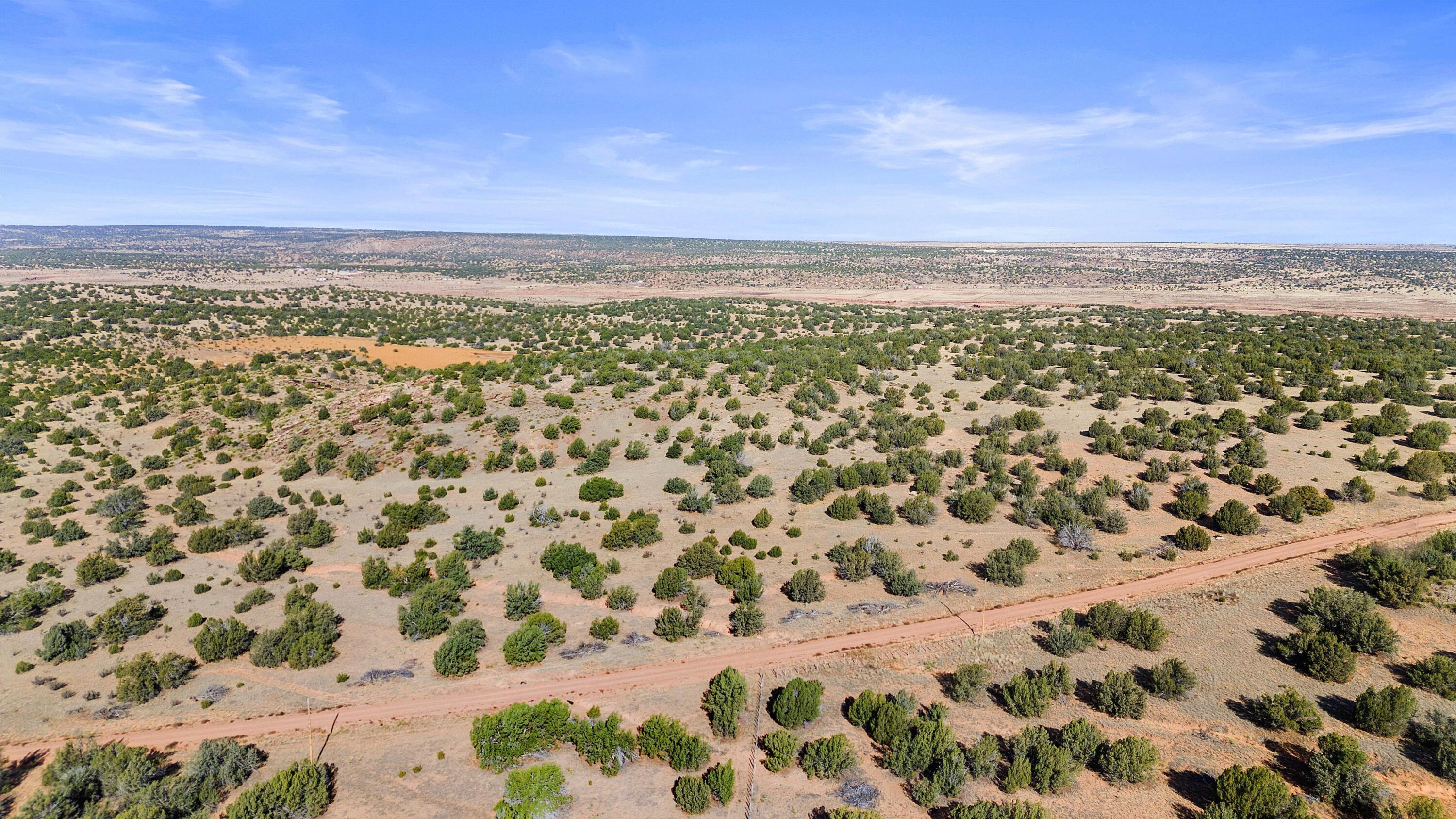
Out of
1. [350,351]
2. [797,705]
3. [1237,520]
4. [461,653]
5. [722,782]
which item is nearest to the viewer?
[722,782]

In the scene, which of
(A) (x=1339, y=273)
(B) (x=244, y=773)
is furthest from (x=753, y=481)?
(A) (x=1339, y=273)

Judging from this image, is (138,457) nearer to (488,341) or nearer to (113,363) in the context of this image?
(113,363)

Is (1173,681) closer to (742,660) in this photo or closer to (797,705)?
(797,705)

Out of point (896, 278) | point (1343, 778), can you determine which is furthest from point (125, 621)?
point (896, 278)

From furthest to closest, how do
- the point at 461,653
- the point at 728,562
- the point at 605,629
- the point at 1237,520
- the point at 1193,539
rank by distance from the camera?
1. the point at 1237,520
2. the point at 728,562
3. the point at 1193,539
4. the point at 605,629
5. the point at 461,653

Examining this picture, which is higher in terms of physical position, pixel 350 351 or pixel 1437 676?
pixel 350 351

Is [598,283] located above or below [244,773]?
above

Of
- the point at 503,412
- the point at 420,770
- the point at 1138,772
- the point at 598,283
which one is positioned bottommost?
the point at 420,770

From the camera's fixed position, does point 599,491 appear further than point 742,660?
Yes
